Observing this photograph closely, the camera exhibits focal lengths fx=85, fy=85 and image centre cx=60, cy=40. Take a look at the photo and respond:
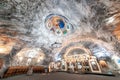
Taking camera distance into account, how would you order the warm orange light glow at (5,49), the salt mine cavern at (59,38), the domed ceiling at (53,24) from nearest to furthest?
the salt mine cavern at (59,38) → the domed ceiling at (53,24) → the warm orange light glow at (5,49)

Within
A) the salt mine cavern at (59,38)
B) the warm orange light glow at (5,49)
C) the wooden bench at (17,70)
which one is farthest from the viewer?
the wooden bench at (17,70)

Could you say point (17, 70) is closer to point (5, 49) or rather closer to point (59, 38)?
point (5, 49)

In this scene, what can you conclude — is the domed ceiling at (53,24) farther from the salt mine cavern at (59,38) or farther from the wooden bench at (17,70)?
the wooden bench at (17,70)

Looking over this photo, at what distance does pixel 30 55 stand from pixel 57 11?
7.38 m

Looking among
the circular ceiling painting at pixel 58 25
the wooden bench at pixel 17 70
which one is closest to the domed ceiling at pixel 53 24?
the circular ceiling painting at pixel 58 25

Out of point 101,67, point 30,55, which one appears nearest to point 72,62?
point 101,67

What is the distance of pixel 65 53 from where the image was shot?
12.7 meters

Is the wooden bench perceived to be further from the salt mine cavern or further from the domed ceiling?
the domed ceiling

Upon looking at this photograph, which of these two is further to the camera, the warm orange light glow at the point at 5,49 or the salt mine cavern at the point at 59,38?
the warm orange light glow at the point at 5,49

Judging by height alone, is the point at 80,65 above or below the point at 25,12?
below

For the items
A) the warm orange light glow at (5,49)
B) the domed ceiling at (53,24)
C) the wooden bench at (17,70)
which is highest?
the domed ceiling at (53,24)

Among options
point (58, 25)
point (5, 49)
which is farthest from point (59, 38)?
point (5, 49)

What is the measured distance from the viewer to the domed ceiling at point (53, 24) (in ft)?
19.0

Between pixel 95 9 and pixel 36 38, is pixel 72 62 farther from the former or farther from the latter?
pixel 95 9
